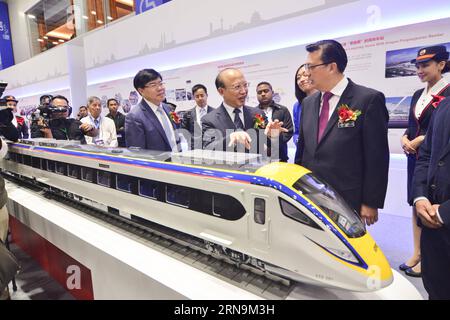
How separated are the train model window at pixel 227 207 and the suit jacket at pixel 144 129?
1.20 meters

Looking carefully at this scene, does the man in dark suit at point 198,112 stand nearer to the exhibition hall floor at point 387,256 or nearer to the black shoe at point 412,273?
the exhibition hall floor at point 387,256

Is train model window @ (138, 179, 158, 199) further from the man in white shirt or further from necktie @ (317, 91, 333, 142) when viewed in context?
the man in white shirt

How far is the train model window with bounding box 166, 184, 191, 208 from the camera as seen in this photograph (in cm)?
166

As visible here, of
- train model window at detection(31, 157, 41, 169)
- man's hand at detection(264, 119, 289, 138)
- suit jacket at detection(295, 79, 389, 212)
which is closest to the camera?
suit jacket at detection(295, 79, 389, 212)

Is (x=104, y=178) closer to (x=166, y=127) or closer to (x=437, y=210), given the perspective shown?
(x=166, y=127)

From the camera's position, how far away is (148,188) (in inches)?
75.3

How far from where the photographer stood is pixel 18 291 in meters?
2.81

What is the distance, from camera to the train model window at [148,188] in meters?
1.86

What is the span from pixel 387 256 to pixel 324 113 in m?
2.07

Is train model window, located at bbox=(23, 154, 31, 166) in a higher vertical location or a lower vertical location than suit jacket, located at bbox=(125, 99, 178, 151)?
lower

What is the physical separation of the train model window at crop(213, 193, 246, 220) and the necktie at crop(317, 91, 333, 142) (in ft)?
2.46

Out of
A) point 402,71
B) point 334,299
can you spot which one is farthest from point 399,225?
point 334,299

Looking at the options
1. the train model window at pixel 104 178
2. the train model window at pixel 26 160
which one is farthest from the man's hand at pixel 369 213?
the train model window at pixel 26 160

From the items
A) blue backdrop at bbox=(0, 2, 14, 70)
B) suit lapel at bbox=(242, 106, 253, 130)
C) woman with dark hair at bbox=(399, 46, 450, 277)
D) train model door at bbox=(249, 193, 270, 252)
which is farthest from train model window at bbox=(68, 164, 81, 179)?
blue backdrop at bbox=(0, 2, 14, 70)
